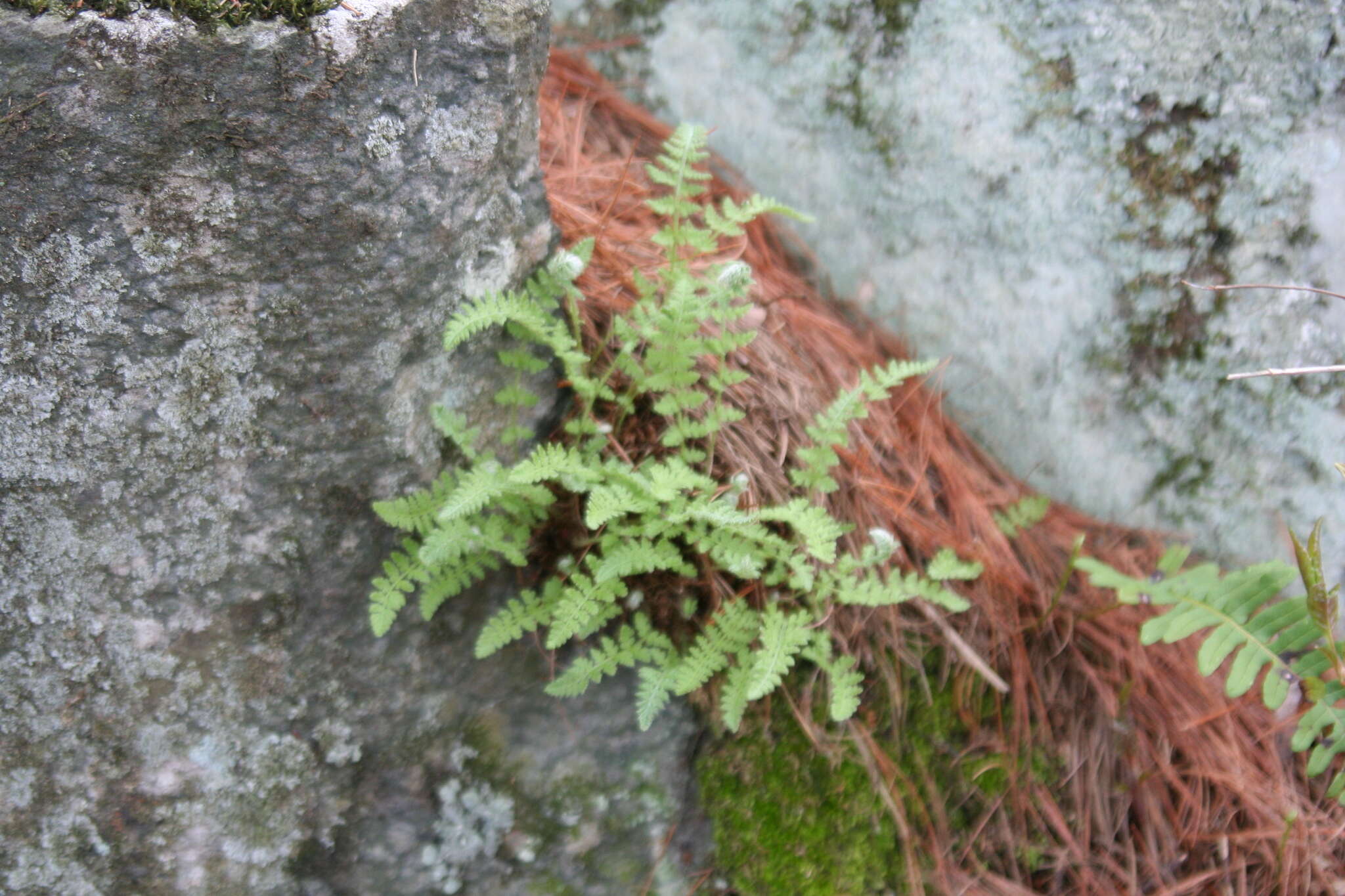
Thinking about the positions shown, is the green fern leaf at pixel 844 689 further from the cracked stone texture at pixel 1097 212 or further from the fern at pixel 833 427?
the cracked stone texture at pixel 1097 212

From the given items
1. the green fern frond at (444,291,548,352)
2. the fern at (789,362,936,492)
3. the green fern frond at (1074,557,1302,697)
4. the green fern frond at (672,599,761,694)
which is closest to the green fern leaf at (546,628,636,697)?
the green fern frond at (672,599,761,694)

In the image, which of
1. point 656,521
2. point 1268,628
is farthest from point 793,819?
point 1268,628

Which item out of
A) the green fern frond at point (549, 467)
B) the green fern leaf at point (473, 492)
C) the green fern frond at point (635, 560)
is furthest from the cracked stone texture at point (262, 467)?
the green fern frond at point (635, 560)

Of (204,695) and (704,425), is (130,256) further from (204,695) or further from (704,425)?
(704,425)

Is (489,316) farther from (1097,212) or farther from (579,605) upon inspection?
(1097,212)

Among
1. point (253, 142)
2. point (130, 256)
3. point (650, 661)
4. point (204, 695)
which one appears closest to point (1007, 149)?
point (650, 661)

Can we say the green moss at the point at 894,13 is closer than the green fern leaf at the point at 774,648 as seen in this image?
No
